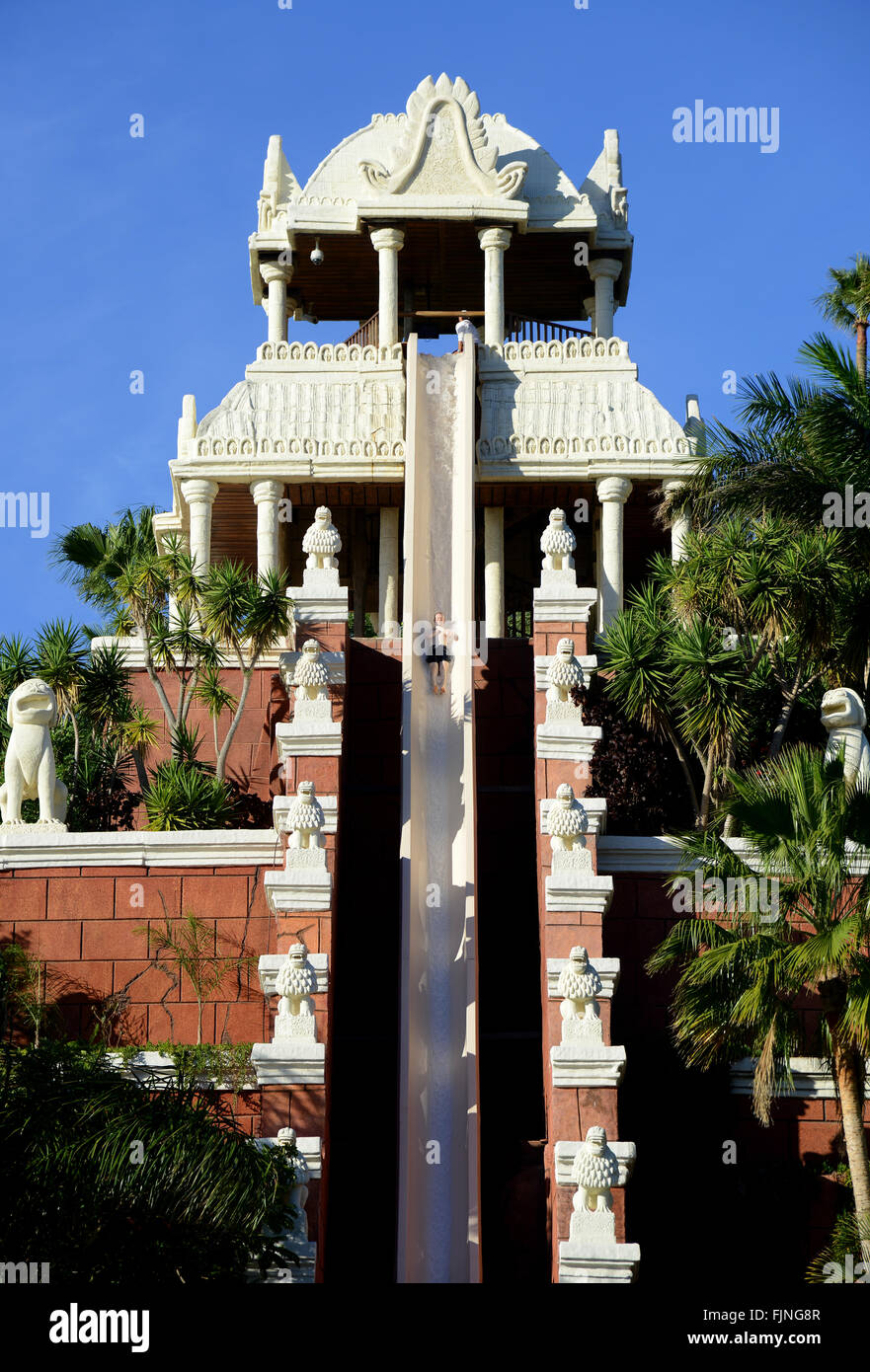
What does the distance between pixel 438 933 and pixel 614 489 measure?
1362 cm

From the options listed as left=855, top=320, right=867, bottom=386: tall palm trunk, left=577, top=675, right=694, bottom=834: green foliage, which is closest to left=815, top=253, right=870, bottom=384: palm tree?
left=855, top=320, right=867, bottom=386: tall palm trunk

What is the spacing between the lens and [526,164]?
35.9m

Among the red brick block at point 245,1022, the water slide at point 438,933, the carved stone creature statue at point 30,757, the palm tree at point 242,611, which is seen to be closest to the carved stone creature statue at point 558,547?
the water slide at point 438,933

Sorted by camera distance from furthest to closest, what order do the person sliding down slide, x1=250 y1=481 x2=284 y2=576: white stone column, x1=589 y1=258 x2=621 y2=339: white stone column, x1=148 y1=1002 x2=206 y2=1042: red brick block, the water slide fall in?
x1=589 y1=258 x2=621 y2=339: white stone column
x1=250 y1=481 x2=284 y2=576: white stone column
the person sliding down slide
x1=148 y1=1002 x2=206 y2=1042: red brick block
the water slide

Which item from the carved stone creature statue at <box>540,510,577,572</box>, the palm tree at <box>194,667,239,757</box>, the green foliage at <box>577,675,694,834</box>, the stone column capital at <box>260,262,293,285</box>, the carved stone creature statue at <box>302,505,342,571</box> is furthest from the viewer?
the stone column capital at <box>260,262,293,285</box>

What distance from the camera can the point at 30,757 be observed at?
21.1 metres

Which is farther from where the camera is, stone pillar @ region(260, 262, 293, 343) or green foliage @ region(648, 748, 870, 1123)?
stone pillar @ region(260, 262, 293, 343)

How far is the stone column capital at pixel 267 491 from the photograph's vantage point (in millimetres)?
33094

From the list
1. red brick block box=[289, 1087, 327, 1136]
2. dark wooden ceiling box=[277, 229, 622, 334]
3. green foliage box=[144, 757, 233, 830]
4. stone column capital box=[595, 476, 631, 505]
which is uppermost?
dark wooden ceiling box=[277, 229, 622, 334]

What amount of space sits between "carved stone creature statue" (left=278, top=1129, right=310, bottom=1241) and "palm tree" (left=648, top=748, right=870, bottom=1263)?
134 inches

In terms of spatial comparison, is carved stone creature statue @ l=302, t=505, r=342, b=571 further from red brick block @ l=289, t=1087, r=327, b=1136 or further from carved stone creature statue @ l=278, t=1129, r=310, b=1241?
carved stone creature statue @ l=278, t=1129, r=310, b=1241

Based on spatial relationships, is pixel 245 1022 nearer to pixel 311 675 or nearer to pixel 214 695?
pixel 311 675

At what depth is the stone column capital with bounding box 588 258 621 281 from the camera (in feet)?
123
